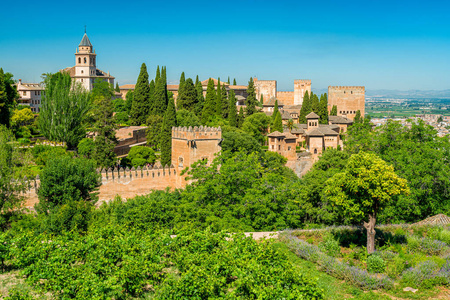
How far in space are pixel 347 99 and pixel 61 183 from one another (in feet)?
198

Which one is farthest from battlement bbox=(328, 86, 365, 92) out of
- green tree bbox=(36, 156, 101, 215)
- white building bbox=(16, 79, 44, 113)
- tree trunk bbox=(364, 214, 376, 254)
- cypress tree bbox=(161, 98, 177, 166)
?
tree trunk bbox=(364, 214, 376, 254)

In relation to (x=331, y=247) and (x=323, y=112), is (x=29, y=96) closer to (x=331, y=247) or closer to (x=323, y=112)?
(x=323, y=112)

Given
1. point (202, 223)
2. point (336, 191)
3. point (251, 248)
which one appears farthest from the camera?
point (202, 223)

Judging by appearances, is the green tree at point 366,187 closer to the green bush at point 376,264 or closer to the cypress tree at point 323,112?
the green bush at point 376,264

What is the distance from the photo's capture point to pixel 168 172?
27859mm

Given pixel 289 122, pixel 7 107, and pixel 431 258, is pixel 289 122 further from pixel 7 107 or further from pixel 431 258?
pixel 431 258

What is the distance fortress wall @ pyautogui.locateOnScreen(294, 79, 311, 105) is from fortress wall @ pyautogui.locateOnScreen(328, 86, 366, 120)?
6.85 metres

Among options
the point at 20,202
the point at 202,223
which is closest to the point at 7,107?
the point at 20,202

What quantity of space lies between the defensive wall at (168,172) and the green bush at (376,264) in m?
17.0

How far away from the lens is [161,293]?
29.2ft

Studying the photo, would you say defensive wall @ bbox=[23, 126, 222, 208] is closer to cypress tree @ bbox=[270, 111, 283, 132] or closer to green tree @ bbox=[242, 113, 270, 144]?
green tree @ bbox=[242, 113, 270, 144]

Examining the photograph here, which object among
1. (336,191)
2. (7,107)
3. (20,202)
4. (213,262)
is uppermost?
(7,107)

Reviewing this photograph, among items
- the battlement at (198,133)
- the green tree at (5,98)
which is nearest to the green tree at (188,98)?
the green tree at (5,98)

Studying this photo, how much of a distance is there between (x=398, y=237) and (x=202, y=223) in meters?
7.98
